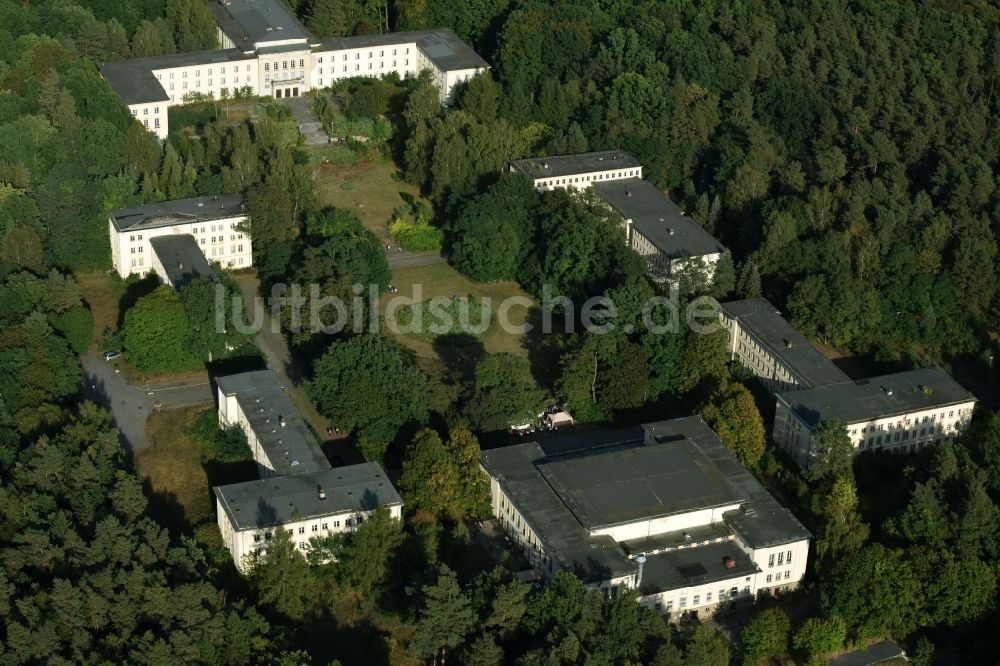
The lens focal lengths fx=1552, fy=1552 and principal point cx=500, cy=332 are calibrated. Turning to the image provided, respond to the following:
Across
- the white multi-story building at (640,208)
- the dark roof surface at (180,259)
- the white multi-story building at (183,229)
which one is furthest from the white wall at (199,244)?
the white multi-story building at (640,208)

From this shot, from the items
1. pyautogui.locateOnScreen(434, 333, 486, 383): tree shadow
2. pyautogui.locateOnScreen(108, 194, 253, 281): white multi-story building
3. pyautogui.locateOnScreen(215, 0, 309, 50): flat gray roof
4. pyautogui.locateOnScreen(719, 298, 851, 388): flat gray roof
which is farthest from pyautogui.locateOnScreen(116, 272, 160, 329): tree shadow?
pyautogui.locateOnScreen(719, 298, 851, 388): flat gray roof

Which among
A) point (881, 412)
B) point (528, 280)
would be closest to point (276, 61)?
point (528, 280)

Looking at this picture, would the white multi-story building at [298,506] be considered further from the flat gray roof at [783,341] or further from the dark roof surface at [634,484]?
the flat gray roof at [783,341]

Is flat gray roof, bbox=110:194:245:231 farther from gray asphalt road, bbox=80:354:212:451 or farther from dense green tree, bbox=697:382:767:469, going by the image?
dense green tree, bbox=697:382:767:469

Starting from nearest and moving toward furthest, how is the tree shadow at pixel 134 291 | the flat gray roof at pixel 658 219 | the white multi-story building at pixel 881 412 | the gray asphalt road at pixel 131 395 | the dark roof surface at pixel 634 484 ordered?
the dark roof surface at pixel 634 484 → the white multi-story building at pixel 881 412 → the gray asphalt road at pixel 131 395 → the tree shadow at pixel 134 291 → the flat gray roof at pixel 658 219

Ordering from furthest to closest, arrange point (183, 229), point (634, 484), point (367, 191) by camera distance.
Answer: point (367, 191) → point (183, 229) → point (634, 484)

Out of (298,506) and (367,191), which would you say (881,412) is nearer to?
(298,506)

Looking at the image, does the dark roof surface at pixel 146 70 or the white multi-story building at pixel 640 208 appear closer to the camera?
the white multi-story building at pixel 640 208
